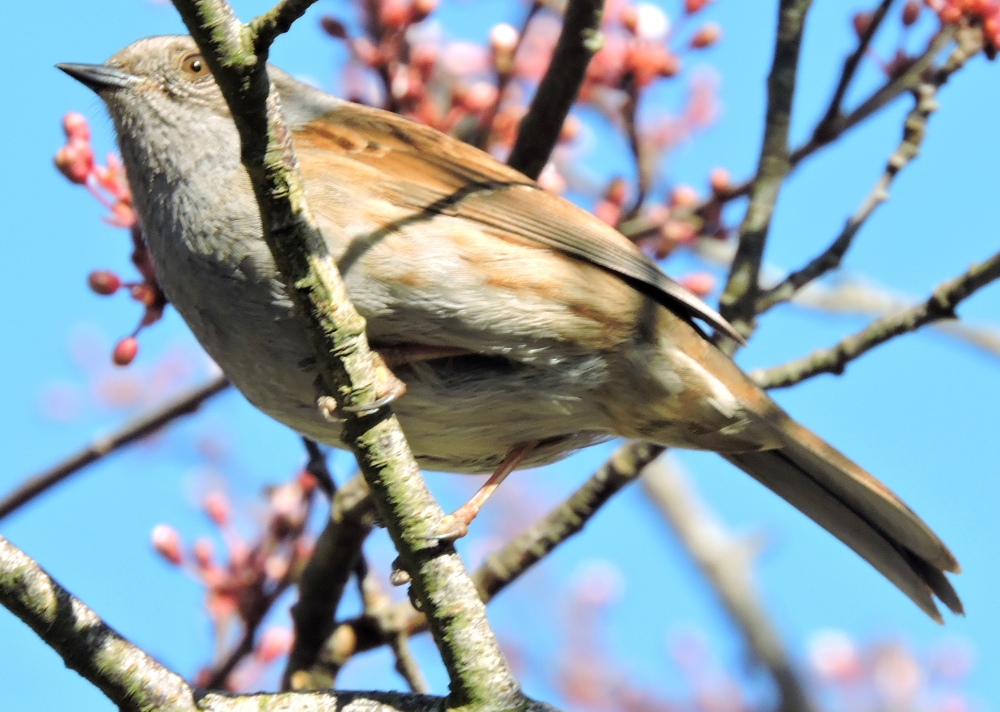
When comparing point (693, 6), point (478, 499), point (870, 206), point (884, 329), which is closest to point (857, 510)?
point (884, 329)

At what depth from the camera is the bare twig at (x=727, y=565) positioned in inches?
199

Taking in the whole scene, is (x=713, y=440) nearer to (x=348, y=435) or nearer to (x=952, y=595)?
(x=952, y=595)

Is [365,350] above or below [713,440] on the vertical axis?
below

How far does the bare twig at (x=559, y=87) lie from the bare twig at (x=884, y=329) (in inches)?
42.7

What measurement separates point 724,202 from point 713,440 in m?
0.91

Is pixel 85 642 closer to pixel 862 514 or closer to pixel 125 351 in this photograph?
pixel 125 351

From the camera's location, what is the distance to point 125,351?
3.62 metres

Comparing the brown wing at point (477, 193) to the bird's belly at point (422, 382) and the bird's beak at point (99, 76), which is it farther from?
the bird's beak at point (99, 76)

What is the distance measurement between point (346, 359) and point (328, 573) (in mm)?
1527

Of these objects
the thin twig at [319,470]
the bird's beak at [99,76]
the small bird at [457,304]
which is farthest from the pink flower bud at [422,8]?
the thin twig at [319,470]

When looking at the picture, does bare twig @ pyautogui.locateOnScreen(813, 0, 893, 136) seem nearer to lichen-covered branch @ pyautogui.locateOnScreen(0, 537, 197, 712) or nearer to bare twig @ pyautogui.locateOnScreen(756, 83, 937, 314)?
bare twig @ pyautogui.locateOnScreen(756, 83, 937, 314)

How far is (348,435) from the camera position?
2.65 meters

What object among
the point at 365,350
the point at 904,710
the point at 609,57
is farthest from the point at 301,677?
the point at 904,710

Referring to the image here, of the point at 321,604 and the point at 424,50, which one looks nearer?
the point at 321,604
